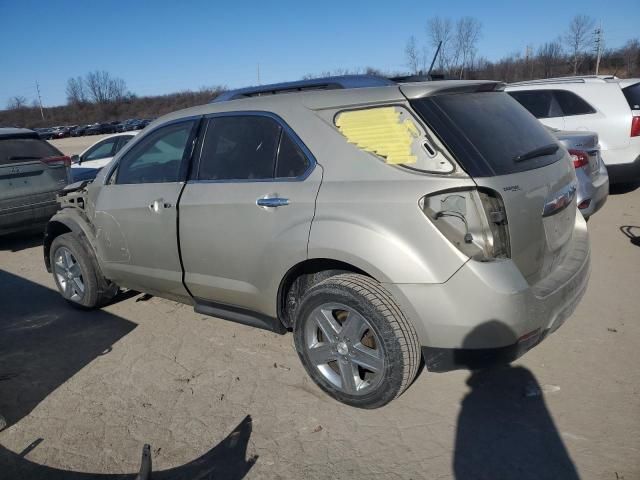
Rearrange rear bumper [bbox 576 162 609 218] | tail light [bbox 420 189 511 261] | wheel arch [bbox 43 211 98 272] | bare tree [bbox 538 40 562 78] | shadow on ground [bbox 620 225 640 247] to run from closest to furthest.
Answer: tail light [bbox 420 189 511 261] < wheel arch [bbox 43 211 98 272] < rear bumper [bbox 576 162 609 218] < shadow on ground [bbox 620 225 640 247] < bare tree [bbox 538 40 562 78]

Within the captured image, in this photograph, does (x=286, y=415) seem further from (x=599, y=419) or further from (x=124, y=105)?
(x=124, y=105)

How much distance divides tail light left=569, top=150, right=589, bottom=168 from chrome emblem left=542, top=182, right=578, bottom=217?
2277mm

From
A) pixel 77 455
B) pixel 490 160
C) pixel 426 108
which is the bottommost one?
pixel 77 455

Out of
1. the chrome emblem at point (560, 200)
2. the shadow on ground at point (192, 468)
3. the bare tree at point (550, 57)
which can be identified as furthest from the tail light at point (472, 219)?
the bare tree at point (550, 57)

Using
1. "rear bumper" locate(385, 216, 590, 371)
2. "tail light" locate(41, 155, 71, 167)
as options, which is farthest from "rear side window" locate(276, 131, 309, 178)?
"tail light" locate(41, 155, 71, 167)

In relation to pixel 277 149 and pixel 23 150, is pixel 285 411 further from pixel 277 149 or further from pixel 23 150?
pixel 23 150

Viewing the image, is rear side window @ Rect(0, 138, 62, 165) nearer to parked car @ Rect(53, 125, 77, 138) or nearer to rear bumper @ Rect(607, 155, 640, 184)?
rear bumper @ Rect(607, 155, 640, 184)

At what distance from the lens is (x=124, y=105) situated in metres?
87.6

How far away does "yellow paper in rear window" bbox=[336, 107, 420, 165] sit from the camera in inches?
104

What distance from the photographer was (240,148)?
3355mm

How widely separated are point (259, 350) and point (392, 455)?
4.93 ft

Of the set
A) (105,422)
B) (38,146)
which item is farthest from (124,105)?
(105,422)

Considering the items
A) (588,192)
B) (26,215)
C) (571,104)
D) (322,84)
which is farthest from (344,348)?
(571,104)

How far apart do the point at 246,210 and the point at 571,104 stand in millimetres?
6464
